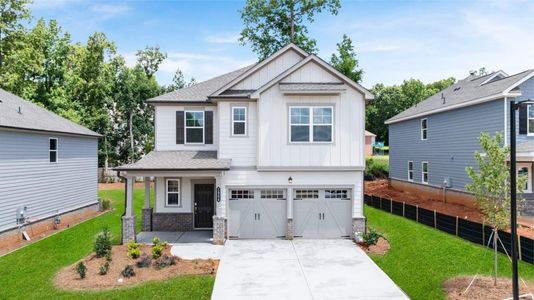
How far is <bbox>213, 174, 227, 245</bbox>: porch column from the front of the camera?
15.8 meters

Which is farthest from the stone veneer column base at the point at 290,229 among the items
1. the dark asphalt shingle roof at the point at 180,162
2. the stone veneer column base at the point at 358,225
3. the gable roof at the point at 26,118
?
the gable roof at the point at 26,118

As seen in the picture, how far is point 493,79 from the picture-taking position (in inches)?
946

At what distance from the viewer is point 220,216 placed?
637 inches

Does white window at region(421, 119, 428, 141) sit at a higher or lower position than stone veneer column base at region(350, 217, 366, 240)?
higher

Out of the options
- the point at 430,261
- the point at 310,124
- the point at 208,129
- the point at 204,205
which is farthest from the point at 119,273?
the point at 430,261

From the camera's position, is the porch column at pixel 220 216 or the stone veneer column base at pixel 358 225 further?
the stone veneer column base at pixel 358 225

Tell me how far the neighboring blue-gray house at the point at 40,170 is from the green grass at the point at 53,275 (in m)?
1.66

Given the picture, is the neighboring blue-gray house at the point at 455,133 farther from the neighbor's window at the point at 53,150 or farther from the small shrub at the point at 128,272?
the neighbor's window at the point at 53,150

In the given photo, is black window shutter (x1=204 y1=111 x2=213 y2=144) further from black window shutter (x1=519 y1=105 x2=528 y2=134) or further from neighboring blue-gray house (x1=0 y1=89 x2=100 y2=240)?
black window shutter (x1=519 y1=105 x2=528 y2=134)

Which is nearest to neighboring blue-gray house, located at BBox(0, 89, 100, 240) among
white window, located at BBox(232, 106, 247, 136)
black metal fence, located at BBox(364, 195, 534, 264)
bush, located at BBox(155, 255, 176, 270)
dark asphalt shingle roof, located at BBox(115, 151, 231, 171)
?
dark asphalt shingle roof, located at BBox(115, 151, 231, 171)

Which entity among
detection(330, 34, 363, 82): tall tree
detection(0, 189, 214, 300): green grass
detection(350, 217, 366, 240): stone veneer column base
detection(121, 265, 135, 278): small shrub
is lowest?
detection(0, 189, 214, 300): green grass

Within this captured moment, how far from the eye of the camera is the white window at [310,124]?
638 inches

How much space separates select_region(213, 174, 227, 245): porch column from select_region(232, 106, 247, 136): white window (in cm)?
223

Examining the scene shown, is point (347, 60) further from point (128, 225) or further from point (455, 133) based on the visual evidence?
point (128, 225)
